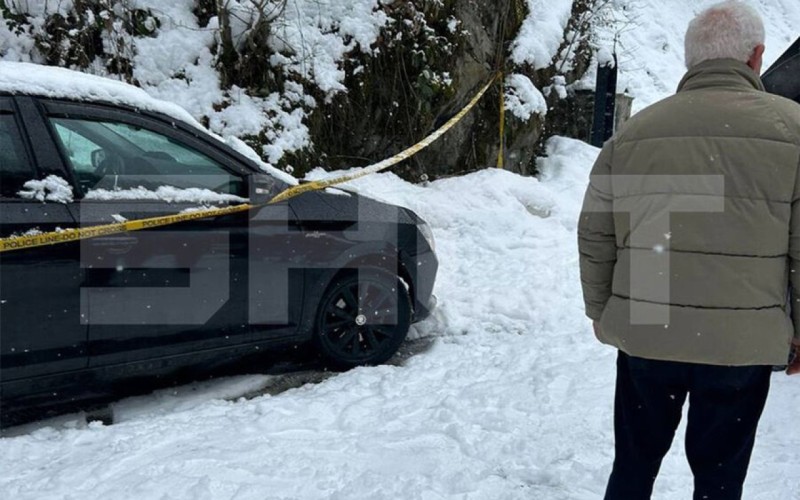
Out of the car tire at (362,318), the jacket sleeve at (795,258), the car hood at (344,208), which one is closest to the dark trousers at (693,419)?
the jacket sleeve at (795,258)

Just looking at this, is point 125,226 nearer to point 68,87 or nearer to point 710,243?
point 68,87

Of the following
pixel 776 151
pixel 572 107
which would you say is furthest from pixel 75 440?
pixel 572 107

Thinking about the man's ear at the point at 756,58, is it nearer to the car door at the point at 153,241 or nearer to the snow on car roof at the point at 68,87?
the car door at the point at 153,241

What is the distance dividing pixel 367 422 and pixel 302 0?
5.94 meters

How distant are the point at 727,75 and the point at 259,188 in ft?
8.49

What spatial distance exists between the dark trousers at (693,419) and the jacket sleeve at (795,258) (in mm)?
189

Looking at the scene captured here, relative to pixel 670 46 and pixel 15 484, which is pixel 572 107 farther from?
pixel 670 46

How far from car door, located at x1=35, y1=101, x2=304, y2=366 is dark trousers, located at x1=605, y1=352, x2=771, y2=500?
2.27 meters

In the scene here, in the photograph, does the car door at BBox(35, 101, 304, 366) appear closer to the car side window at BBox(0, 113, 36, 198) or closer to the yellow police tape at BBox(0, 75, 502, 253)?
the yellow police tape at BBox(0, 75, 502, 253)

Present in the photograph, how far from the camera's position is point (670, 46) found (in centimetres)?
1878

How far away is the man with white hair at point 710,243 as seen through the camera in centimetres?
182

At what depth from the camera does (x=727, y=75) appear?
6.22 feet

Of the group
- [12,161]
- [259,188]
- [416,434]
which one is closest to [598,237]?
[416,434]

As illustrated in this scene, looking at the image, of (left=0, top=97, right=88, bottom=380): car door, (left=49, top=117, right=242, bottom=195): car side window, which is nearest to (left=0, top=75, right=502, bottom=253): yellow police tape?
(left=0, top=97, right=88, bottom=380): car door
